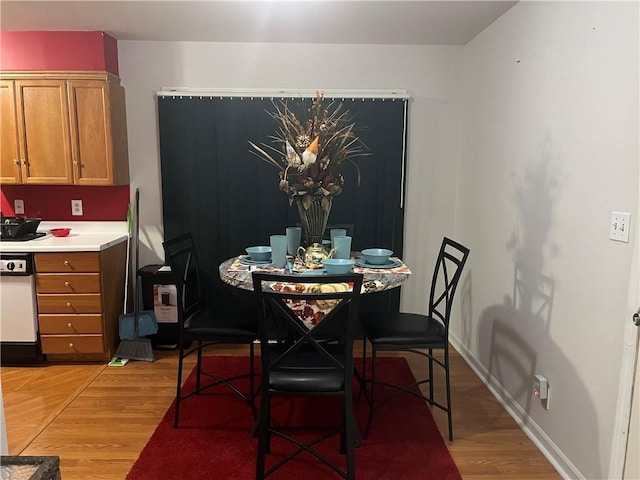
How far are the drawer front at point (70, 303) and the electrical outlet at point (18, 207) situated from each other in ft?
2.86

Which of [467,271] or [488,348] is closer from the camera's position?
[488,348]

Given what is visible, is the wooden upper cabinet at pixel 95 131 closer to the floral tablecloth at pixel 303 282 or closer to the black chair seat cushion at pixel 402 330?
the floral tablecloth at pixel 303 282

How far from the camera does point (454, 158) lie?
379 cm

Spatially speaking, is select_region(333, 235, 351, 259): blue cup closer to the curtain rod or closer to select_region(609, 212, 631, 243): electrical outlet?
select_region(609, 212, 631, 243): electrical outlet

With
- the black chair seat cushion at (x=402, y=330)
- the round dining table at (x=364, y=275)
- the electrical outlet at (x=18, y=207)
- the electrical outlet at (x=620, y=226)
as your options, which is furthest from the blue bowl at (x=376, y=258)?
the electrical outlet at (x=18, y=207)

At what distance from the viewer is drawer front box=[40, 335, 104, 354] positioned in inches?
131

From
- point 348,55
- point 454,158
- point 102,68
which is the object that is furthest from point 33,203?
point 454,158

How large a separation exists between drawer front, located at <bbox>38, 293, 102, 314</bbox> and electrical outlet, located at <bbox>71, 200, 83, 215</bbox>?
770 mm

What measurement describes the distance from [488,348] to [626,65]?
1.92 meters

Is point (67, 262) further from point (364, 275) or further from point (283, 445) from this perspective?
point (364, 275)

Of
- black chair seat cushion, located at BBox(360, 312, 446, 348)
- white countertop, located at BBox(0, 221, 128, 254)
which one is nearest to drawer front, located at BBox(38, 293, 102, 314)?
white countertop, located at BBox(0, 221, 128, 254)

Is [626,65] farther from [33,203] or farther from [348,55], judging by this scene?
[33,203]

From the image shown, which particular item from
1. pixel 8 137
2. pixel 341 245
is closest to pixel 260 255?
pixel 341 245

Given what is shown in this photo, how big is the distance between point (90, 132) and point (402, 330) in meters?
2.61
